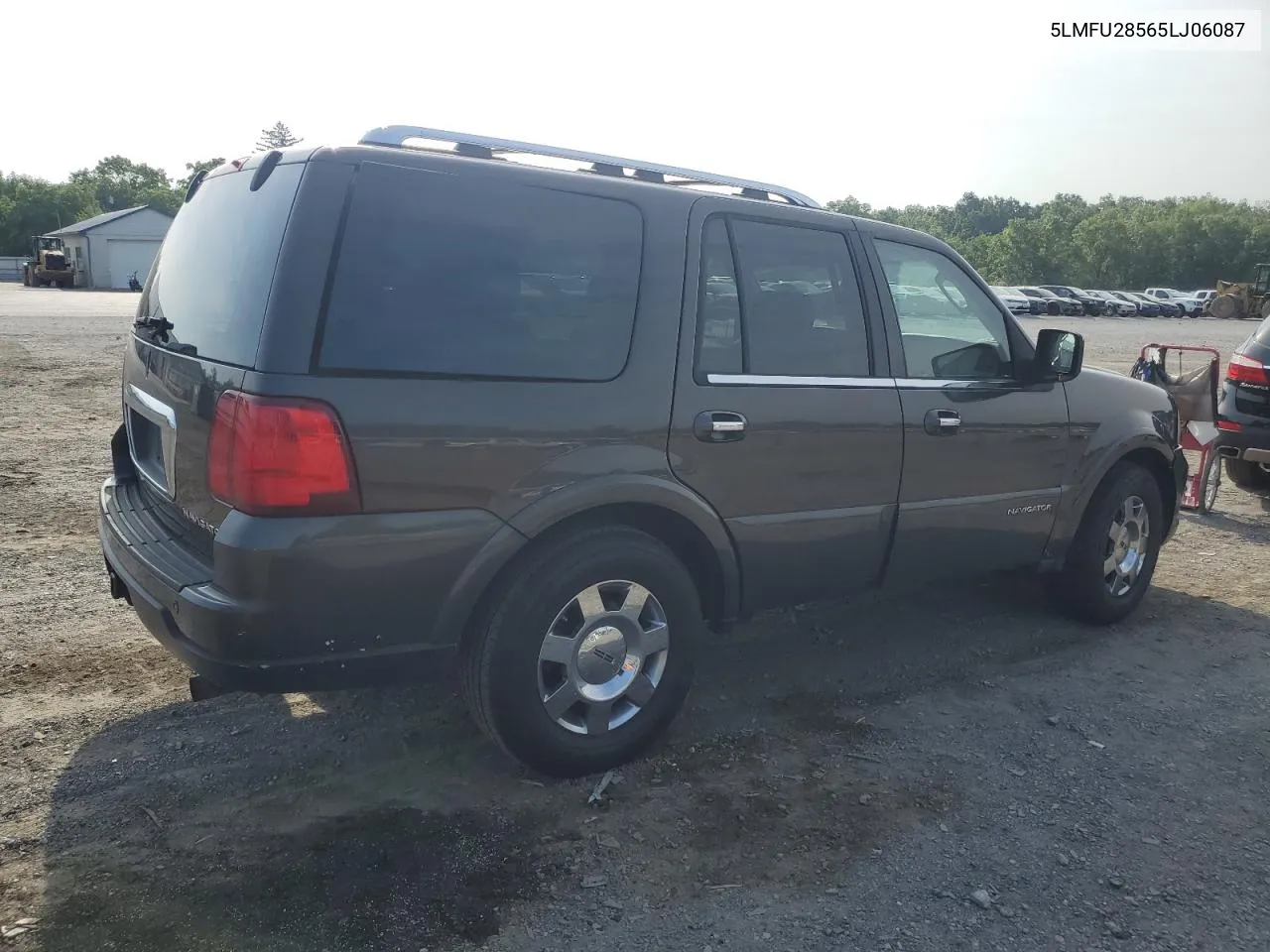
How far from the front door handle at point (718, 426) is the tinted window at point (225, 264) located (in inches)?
57.9

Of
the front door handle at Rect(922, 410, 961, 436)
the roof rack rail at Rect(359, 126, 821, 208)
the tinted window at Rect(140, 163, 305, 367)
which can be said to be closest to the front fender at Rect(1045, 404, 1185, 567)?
the front door handle at Rect(922, 410, 961, 436)

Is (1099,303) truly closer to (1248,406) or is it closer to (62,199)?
(1248,406)

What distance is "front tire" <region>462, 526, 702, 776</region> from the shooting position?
3.20 metres

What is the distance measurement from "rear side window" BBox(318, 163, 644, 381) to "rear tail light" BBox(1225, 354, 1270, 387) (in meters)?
6.24

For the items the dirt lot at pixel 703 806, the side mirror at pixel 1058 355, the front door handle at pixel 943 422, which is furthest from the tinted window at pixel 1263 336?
the front door handle at pixel 943 422

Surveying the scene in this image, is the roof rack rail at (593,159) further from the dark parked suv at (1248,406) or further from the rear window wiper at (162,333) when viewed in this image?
the dark parked suv at (1248,406)

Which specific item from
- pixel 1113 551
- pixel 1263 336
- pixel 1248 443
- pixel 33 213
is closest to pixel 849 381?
pixel 1113 551

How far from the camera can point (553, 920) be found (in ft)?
9.03

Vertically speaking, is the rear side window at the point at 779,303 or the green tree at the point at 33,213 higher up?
the green tree at the point at 33,213

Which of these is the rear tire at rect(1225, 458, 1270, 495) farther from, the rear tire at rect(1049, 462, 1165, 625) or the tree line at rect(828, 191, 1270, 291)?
the tree line at rect(828, 191, 1270, 291)

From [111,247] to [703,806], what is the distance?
68.7m

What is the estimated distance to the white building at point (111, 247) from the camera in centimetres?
6094

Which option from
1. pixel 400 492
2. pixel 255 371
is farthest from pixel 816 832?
pixel 255 371

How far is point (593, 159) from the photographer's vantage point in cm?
360
